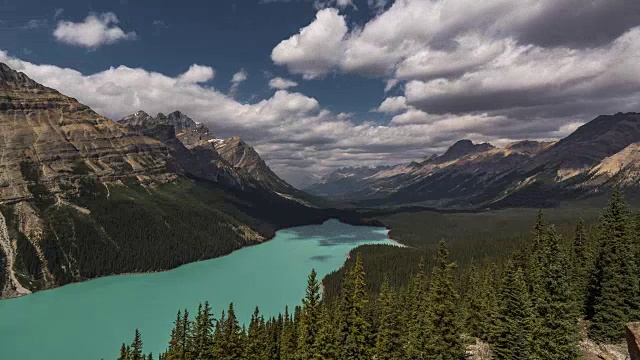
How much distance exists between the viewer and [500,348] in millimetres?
46312

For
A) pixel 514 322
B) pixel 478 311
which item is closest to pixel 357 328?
pixel 514 322

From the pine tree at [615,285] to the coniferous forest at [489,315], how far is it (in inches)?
4.2

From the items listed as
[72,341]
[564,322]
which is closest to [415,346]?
[564,322]


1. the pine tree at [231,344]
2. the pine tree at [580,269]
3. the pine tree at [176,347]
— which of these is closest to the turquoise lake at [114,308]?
the pine tree at [176,347]

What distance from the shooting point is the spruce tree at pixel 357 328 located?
153ft

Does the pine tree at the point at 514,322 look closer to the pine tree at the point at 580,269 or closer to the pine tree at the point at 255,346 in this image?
the pine tree at the point at 580,269

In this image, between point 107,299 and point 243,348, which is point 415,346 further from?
point 107,299

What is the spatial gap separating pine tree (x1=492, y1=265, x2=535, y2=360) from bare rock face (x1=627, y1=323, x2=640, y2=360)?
12.5 metres

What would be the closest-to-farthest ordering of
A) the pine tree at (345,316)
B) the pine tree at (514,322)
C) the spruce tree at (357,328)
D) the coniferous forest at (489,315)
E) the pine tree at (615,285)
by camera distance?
the coniferous forest at (489,315), the pine tree at (514,322), the pine tree at (615,285), the spruce tree at (357,328), the pine tree at (345,316)

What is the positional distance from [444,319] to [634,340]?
18.0 m

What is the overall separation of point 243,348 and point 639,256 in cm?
6029

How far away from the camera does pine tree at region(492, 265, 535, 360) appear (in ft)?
133

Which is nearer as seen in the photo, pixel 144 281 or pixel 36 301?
pixel 36 301

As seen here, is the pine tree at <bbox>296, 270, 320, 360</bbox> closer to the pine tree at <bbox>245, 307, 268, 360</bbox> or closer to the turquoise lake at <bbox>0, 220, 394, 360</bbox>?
the pine tree at <bbox>245, 307, 268, 360</bbox>
